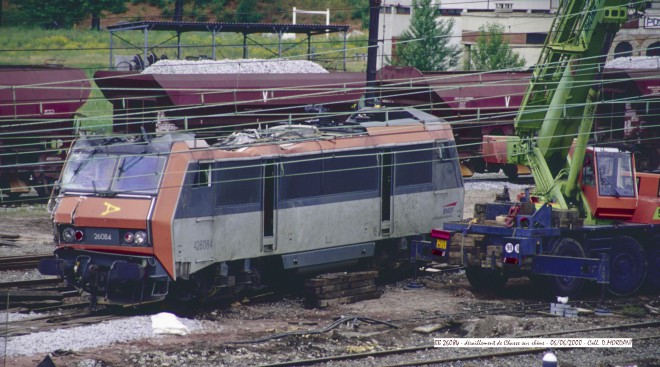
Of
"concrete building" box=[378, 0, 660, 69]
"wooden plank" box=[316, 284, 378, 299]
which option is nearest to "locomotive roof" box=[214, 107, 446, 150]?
"wooden plank" box=[316, 284, 378, 299]

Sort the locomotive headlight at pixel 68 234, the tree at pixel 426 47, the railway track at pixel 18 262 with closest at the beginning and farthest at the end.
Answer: the locomotive headlight at pixel 68 234 → the railway track at pixel 18 262 → the tree at pixel 426 47

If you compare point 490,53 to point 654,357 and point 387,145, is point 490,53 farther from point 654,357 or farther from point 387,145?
point 654,357

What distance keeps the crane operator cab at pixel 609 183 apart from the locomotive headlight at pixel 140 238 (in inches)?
312

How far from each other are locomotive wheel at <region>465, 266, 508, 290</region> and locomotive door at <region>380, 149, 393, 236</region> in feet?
5.51

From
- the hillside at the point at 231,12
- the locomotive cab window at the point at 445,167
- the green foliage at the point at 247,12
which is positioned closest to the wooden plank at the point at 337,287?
the locomotive cab window at the point at 445,167

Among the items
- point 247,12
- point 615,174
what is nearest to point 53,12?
point 247,12

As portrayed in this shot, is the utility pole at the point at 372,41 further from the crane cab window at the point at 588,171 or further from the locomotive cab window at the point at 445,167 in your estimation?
the crane cab window at the point at 588,171

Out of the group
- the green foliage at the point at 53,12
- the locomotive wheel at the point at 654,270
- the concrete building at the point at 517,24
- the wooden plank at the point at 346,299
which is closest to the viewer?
the wooden plank at the point at 346,299

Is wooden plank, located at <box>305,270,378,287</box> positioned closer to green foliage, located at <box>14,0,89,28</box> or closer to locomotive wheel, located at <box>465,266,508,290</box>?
locomotive wheel, located at <box>465,266,508,290</box>

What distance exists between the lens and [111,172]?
15.1 m

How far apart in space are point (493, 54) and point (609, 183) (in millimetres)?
30046

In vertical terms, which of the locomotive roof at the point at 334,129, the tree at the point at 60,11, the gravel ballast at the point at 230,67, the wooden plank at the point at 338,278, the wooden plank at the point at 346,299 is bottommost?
the wooden plank at the point at 346,299

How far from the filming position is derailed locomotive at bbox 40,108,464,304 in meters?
14.5

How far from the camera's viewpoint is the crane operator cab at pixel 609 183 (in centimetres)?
1744
